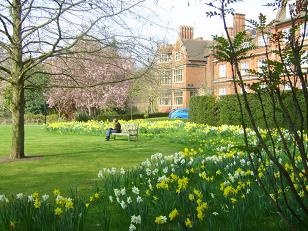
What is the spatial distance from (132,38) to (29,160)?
409 cm

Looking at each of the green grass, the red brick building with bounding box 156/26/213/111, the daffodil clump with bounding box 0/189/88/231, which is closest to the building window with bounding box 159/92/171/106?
the red brick building with bounding box 156/26/213/111

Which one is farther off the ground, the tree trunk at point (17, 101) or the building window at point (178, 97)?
the building window at point (178, 97)

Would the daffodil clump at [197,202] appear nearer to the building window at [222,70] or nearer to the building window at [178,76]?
the building window at [222,70]

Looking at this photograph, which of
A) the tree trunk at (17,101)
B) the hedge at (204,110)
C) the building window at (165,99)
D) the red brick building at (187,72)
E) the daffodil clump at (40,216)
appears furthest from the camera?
the building window at (165,99)

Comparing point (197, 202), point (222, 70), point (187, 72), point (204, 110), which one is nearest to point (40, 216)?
point (197, 202)

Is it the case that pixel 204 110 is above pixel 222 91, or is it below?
below

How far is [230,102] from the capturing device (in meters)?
22.3

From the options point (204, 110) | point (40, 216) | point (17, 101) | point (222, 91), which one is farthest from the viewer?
point (222, 91)

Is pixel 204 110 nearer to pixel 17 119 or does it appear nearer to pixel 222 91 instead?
pixel 17 119

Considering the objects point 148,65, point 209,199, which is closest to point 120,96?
point 148,65

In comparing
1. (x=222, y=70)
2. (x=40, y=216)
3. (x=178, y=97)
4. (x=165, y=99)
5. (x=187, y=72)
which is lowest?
(x=40, y=216)

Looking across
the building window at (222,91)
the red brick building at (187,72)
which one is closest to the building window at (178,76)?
the red brick building at (187,72)

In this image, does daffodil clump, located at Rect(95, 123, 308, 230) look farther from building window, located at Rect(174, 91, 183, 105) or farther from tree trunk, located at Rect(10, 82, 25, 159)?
building window, located at Rect(174, 91, 183, 105)

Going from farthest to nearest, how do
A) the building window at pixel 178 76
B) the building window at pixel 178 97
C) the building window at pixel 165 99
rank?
the building window at pixel 165 99 < the building window at pixel 178 76 < the building window at pixel 178 97
